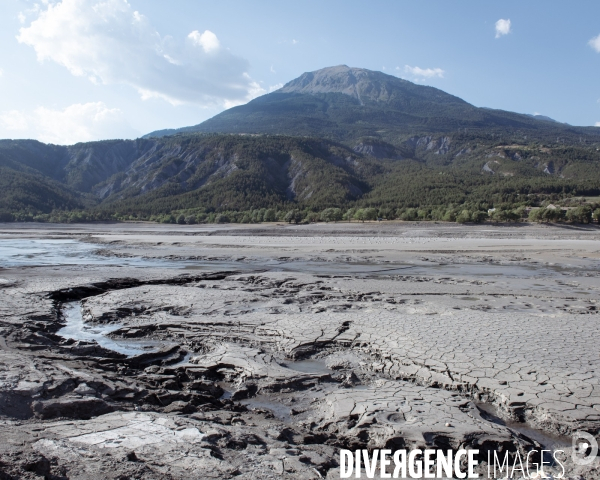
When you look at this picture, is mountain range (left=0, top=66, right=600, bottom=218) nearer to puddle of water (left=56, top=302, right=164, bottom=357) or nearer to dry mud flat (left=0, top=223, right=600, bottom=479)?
dry mud flat (left=0, top=223, right=600, bottom=479)

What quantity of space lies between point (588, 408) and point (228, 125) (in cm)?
20581

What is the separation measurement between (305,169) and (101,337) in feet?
364

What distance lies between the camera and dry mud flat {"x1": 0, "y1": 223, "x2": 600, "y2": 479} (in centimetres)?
403

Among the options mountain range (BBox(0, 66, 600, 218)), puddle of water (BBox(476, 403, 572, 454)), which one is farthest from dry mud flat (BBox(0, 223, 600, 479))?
mountain range (BBox(0, 66, 600, 218))

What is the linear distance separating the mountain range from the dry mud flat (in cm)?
6266

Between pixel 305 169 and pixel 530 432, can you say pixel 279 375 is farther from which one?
pixel 305 169

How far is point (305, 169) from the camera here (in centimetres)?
11712

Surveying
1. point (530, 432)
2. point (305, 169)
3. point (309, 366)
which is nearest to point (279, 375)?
point (309, 366)

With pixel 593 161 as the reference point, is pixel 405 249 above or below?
below

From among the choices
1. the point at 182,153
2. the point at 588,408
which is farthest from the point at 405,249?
the point at 182,153

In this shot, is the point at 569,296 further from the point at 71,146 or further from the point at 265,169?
the point at 71,146

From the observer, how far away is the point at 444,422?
4.63 meters

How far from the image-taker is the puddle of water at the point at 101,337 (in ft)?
25.4

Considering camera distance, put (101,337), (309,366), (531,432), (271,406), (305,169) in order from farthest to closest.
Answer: (305,169)
(101,337)
(309,366)
(271,406)
(531,432)
